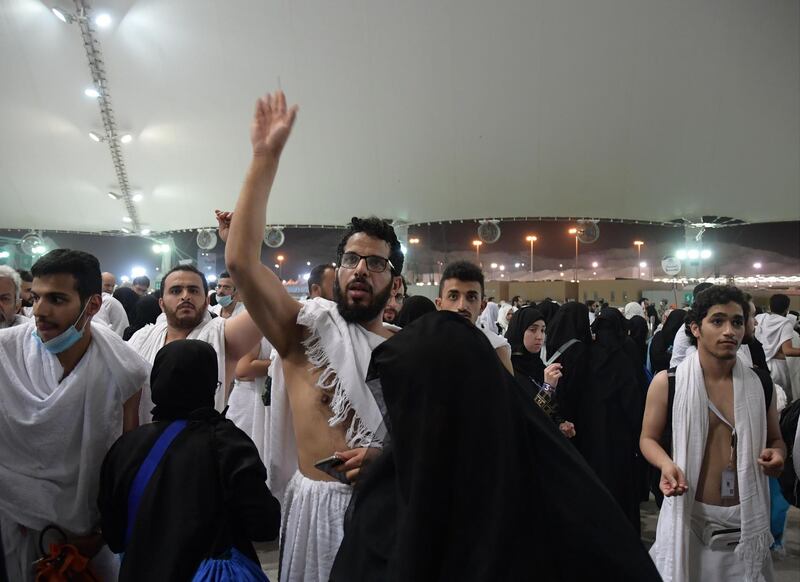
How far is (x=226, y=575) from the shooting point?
1299mm

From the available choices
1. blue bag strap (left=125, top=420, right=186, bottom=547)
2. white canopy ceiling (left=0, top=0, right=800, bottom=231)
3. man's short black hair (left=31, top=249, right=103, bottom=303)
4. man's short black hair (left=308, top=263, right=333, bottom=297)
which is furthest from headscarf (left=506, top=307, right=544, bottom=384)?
white canopy ceiling (left=0, top=0, right=800, bottom=231)

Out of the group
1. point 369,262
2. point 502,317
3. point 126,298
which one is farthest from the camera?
point 502,317

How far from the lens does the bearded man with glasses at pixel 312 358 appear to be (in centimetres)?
157

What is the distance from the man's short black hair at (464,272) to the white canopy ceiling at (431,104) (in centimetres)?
696

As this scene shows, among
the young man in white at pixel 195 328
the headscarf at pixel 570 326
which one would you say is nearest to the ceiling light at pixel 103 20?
the young man in white at pixel 195 328

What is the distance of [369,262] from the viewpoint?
180 cm

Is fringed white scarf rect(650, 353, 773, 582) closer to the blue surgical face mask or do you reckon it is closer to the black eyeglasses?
the black eyeglasses

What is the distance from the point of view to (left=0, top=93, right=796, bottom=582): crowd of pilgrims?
90cm

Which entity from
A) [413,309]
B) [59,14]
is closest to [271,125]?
[413,309]

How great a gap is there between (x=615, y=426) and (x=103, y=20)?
937cm

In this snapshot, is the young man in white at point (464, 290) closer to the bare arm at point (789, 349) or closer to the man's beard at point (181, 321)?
the man's beard at point (181, 321)

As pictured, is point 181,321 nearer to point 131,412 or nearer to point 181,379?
A: point 131,412

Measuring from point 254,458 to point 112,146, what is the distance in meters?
12.3

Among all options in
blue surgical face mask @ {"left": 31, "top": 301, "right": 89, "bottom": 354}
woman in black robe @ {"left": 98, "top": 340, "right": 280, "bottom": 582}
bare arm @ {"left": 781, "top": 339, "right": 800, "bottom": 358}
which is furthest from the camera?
bare arm @ {"left": 781, "top": 339, "right": 800, "bottom": 358}
